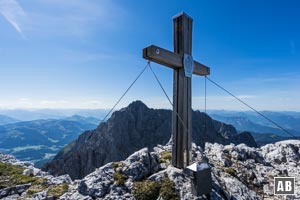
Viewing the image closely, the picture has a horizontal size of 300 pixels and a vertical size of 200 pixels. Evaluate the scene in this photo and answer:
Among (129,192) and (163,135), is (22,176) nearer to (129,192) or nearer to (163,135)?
(129,192)

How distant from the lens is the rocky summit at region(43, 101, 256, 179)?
3388 inches

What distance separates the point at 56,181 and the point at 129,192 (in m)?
4.48

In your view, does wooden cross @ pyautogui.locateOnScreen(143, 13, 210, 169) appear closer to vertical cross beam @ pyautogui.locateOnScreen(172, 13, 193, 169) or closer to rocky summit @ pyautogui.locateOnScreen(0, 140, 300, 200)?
vertical cross beam @ pyautogui.locateOnScreen(172, 13, 193, 169)

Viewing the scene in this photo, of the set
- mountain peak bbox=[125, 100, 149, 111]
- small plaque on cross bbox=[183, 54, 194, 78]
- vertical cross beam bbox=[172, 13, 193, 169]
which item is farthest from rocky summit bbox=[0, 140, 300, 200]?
mountain peak bbox=[125, 100, 149, 111]

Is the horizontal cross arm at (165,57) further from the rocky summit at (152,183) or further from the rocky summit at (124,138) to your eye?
the rocky summit at (124,138)

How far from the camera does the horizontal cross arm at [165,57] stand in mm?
6446

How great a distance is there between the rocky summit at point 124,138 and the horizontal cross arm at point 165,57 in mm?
78614

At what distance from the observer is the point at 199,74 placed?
30.0 feet

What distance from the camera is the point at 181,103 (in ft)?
26.3

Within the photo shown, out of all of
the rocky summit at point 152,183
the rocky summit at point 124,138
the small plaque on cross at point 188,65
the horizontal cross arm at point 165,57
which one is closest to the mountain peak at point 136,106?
the rocky summit at point 124,138

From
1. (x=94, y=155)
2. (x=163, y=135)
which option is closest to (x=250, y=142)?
(x=163, y=135)

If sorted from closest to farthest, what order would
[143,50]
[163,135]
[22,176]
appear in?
[143,50]
[22,176]
[163,135]

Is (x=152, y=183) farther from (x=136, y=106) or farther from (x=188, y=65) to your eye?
(x=136, y=106)

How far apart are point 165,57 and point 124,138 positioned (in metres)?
108
